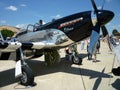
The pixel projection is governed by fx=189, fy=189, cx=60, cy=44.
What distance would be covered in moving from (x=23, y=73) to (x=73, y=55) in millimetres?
4767

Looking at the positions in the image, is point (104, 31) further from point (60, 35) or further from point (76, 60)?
point (76, 60)

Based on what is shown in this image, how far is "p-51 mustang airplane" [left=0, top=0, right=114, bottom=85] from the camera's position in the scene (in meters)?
7.06

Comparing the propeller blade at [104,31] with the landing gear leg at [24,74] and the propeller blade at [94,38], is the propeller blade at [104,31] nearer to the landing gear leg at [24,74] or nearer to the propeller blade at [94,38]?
the propeller blade at [94,38]

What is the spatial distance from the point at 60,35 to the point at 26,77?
2.74 m

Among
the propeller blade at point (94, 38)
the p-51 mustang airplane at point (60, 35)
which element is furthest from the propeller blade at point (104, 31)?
the propeller blade at point (94, 38)

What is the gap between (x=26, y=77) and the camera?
22.3 ft

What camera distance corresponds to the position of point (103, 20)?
287 inches

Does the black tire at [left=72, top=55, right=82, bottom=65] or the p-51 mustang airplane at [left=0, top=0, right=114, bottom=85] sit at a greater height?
the p-51 mustang airplane at [left=0, top=0, right=114, bottom=85]

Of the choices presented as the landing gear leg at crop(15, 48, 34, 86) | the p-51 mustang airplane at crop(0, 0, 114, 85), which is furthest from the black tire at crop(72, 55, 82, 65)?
the landing gear leg at crop(15, 48, 34, 86)

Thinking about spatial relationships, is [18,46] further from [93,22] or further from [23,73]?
[93,22]

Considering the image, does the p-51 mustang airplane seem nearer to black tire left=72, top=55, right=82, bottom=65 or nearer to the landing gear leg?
the landing gear leg

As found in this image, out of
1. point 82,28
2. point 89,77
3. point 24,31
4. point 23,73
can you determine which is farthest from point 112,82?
point 24,31

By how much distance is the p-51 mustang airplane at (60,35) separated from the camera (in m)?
7.06

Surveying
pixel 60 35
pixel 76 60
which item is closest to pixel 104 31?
pixel 60 35
